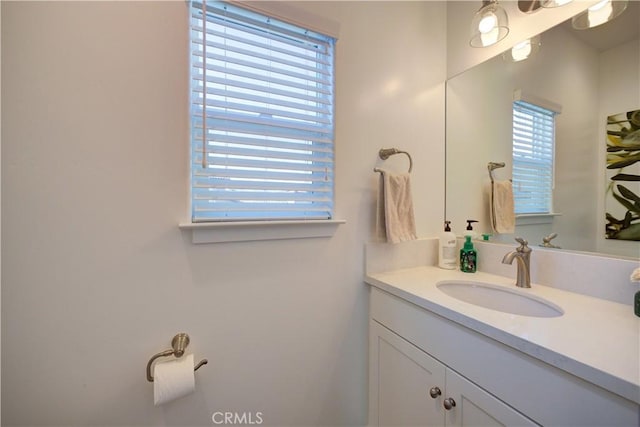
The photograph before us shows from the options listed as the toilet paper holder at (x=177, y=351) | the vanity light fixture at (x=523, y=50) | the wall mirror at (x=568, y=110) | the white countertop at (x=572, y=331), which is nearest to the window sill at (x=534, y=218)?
the wall mirror at (x=568, y=110)

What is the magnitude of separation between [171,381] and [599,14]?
1922 millimetres

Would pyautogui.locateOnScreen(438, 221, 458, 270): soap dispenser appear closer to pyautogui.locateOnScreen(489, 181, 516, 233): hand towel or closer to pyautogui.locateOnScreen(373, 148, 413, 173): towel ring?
pyautogui.locateOnScreen(489, 181, 516, 233): hand towel

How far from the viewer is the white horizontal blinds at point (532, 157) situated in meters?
1.08

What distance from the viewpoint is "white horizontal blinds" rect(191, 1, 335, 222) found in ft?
2.97

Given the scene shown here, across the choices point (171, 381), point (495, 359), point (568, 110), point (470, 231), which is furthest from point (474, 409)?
point (568, 110)

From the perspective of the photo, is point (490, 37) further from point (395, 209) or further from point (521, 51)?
point (395, 209)

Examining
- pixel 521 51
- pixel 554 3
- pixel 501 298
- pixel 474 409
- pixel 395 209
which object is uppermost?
pixel 554 3

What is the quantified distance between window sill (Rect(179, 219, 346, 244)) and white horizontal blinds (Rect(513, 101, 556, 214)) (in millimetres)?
836

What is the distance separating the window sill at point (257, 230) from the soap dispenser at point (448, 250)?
1.90 ft

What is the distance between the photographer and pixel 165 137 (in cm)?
86

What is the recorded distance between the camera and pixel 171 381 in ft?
2.62

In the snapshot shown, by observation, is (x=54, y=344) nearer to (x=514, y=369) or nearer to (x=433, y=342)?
(x=433, y=342)

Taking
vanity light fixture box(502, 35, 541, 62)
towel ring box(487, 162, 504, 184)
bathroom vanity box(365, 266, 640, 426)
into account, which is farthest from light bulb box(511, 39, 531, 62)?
bathroom vanity box(365, 266, 640, 426)

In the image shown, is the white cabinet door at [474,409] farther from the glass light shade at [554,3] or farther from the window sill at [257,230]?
the glass light shade at [554,3]
